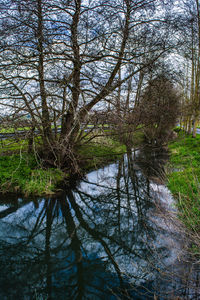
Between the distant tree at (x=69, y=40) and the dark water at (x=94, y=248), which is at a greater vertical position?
the distant tree at (x=69, y=40)

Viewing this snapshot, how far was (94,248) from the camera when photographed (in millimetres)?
4891

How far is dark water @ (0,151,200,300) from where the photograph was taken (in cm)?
362

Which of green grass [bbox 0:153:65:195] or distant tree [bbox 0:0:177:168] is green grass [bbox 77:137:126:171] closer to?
green grass [bbox 0:153:65:195]

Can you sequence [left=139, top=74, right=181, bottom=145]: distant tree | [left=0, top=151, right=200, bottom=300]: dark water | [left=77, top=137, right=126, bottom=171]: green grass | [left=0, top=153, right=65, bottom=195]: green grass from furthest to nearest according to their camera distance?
[left=77, top=137, right=126, bottom=171]: green grass → [left=139, top=74, right=181, bottom=145]: distant tree → [left=0, top=153, right=65, bottom=195]: green grass → [left=0, top=151, right=200, bottom=300]: dark water

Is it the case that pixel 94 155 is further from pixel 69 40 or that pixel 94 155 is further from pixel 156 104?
pixel 69 40

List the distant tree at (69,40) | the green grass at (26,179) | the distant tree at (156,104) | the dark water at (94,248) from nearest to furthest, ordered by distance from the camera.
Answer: the dark water at (94,248) < the distant tree at (69,40) < the green grass at (26,179) < the distant tree at (156,104)

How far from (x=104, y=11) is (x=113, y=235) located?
681cm

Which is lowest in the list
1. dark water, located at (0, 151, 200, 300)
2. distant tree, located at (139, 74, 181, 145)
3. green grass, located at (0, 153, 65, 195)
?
dark water, located at (0, 151, 200, 300)

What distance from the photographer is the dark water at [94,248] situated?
3619 mm

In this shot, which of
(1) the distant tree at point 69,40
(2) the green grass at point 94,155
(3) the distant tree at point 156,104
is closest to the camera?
(1) the distant tree at point 69,40

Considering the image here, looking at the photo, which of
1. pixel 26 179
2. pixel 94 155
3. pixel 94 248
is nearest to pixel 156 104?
pixel 94 155

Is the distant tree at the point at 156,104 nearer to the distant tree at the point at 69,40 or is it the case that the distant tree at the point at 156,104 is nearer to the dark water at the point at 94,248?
the distant tree at the point at 69,40

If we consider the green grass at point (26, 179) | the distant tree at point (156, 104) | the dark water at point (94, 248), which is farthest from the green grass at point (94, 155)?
the distant tree at point (156, 104)

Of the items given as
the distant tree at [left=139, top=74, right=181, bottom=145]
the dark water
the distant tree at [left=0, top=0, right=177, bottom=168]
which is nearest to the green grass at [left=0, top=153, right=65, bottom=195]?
the dark water
